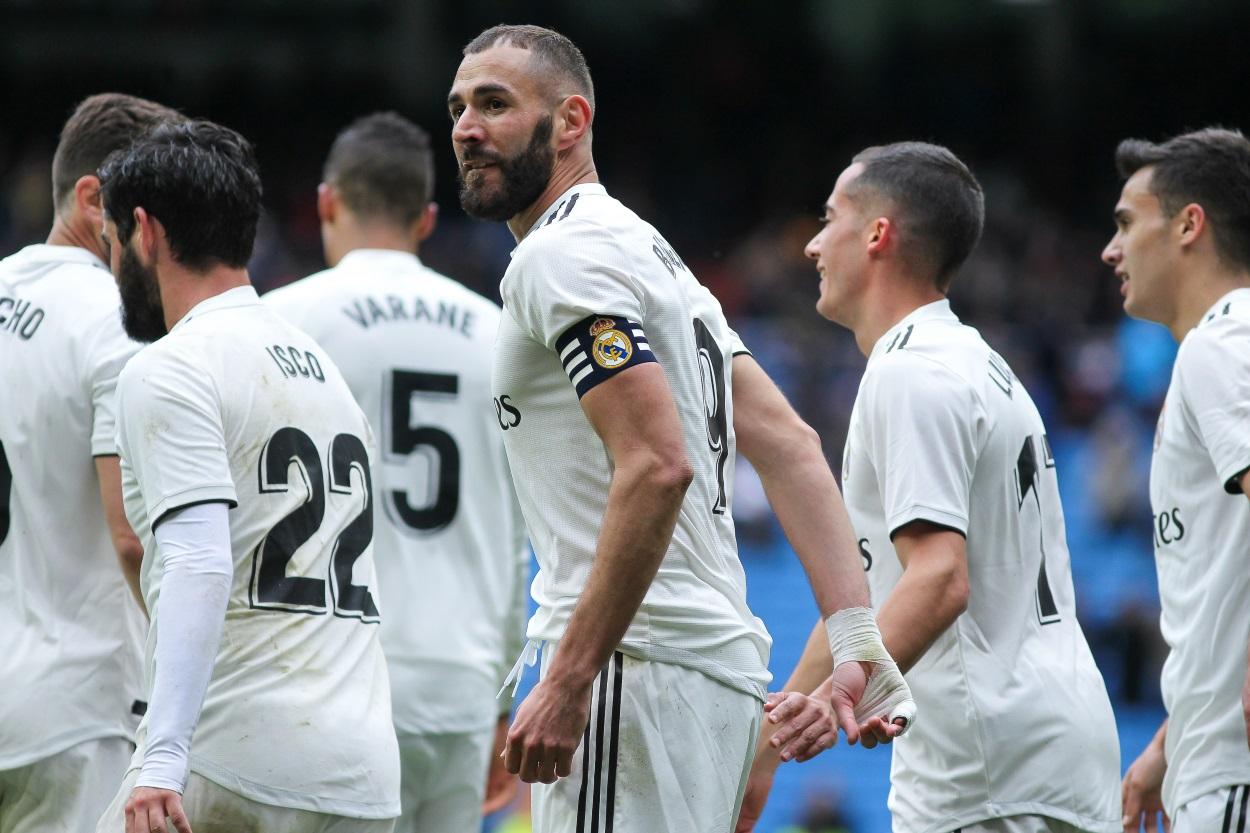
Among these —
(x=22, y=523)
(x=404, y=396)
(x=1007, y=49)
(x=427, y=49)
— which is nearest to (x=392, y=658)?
(x=404, y=396)

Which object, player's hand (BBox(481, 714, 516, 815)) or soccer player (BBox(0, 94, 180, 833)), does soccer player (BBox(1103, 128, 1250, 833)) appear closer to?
player's hand (BBox(481, 714, 516, 815))

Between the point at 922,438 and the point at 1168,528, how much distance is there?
1.00 meters

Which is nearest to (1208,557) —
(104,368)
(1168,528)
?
(1168,528)

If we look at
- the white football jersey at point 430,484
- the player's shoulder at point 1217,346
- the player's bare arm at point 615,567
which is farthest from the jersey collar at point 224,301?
the player's shoulder at point 1217,346

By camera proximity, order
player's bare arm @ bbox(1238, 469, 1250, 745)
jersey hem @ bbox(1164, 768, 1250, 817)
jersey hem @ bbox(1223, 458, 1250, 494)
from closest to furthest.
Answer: player's bare arm @ bbox(1238, 469, 1250, 745), jersey hem @ bbox(1223, 458, 1250, 494), jersey hem @ bbox(1164, 768, 1250, 817)

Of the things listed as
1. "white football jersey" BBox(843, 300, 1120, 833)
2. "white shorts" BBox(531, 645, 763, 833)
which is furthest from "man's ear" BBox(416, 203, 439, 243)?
"white shorts" BBox(531, 645, 763, 833)

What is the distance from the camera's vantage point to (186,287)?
398cm

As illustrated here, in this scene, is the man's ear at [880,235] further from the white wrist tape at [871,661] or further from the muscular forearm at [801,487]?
the white wrist tape at [871,661]

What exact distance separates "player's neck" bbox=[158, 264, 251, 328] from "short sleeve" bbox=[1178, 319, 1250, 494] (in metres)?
2.72

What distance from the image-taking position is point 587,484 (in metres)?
3.46

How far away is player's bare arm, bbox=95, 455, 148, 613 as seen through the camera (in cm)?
436

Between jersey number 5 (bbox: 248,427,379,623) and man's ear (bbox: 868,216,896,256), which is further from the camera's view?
man's ear (bbox: 868,216,896,256)

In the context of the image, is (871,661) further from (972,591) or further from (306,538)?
(306,538)

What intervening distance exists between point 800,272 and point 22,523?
597 inches
